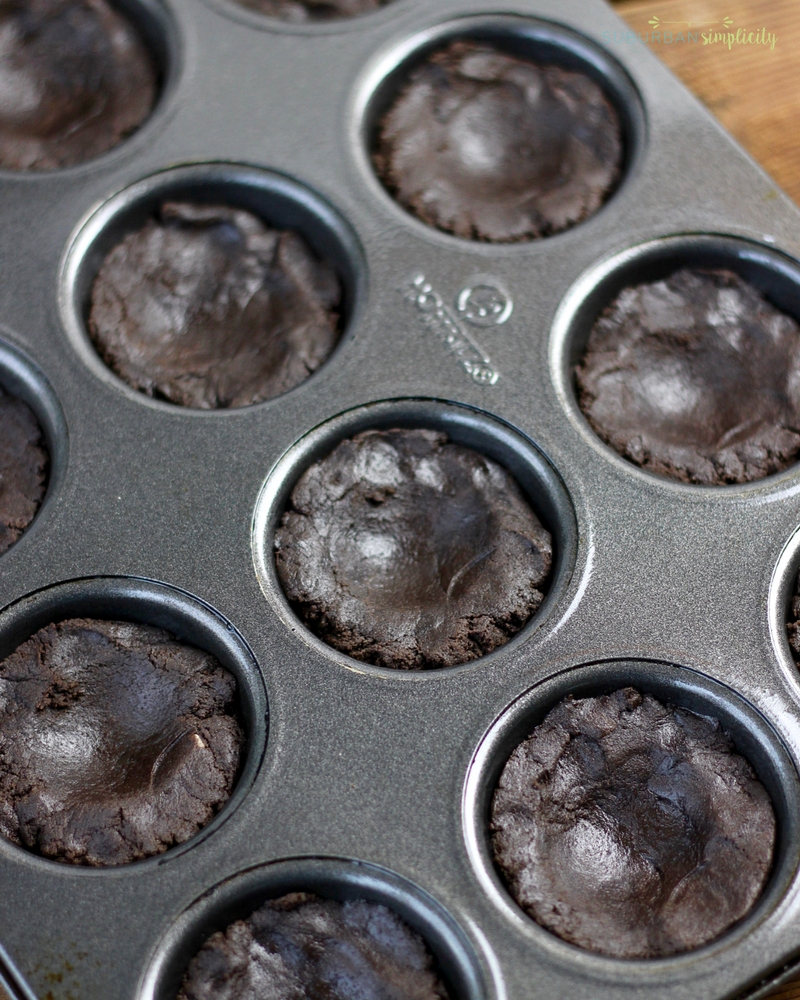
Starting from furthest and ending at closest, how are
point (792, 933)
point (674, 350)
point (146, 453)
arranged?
point (674, 350) < point (146, 453) < point (792, 933)

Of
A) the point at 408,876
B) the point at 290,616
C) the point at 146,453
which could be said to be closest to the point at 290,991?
the point at 408,876

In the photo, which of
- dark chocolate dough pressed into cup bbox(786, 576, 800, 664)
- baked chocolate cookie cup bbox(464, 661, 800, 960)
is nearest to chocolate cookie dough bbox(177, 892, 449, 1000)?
baked chocolate cookie cup bbox(464, 661, 800, 960)

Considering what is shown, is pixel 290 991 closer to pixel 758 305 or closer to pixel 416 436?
pixel 416 436

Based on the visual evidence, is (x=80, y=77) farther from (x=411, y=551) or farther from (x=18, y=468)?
(x=411, y=551)

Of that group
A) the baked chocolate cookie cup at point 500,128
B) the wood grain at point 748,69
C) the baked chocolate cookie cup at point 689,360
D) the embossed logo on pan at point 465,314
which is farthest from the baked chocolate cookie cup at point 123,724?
the wood grain at point 748,69

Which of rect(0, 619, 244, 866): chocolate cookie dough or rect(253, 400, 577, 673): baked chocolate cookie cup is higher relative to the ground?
rect(253, 400, 577, 673): baked chocolate cookie cup

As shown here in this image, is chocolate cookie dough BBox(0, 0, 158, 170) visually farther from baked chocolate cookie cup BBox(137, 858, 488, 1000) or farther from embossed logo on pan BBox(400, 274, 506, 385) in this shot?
baked chocolate cookie cup BBox(137, 858, 488, 1000)
